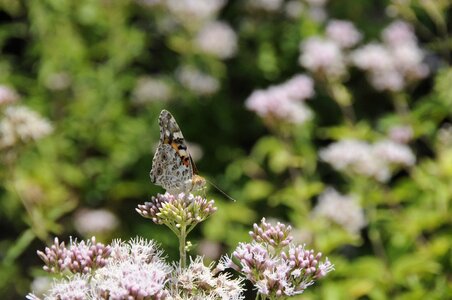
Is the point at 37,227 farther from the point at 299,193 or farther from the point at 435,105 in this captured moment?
the point at 435,105

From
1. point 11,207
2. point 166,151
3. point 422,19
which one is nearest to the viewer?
point 166,151

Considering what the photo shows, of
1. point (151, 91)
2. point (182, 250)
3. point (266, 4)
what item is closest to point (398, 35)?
point (266, 4)

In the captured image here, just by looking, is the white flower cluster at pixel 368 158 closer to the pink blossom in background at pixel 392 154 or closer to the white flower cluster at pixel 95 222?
the pink blossom in background at pixel 392 154

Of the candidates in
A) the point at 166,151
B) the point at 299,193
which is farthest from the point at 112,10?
the point at 166,151

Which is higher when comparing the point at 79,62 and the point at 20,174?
the point at 79,62

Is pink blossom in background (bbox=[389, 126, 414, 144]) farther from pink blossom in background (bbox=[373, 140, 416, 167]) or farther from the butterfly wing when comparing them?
the butterfly wing

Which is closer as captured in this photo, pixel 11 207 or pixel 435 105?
pixel 435 105

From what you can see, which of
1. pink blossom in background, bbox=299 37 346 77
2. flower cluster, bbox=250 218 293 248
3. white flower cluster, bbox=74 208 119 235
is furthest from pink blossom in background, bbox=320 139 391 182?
flower cluster, bbox=250 218 293 248
